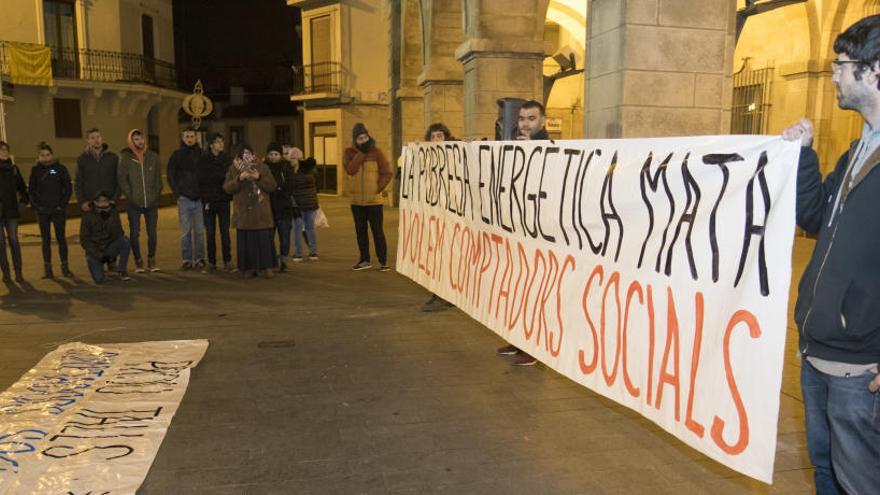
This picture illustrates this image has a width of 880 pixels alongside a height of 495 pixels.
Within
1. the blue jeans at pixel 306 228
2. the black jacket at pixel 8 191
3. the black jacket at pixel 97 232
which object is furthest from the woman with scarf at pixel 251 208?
the black jacket at pixel 8 191

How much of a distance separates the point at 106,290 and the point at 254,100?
3527cm

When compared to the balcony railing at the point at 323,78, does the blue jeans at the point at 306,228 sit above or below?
below

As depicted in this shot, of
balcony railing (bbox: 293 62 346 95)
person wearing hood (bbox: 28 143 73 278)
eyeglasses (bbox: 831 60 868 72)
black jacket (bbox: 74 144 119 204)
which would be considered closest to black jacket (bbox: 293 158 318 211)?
black jacket (bbox: 74 144 119 204)

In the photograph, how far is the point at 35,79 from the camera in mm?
25469

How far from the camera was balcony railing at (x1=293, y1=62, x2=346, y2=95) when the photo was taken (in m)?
28.9

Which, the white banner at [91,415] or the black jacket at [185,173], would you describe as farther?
the black jacket at [185,173]

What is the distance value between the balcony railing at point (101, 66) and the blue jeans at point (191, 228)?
20071mm

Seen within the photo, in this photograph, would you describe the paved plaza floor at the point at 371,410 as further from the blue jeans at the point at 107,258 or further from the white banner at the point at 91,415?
the blue jeans at the point at 107,258

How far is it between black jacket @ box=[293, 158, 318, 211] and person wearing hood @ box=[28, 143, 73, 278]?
3.15m

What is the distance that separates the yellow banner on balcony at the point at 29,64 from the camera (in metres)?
24.9

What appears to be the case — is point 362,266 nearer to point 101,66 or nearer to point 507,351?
point 507,351

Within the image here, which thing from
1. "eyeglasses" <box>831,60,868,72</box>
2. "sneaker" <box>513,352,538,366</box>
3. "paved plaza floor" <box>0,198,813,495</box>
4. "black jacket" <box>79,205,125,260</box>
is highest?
"eyeglasses" <box>831,60,868,72</box>

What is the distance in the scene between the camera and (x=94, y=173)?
30.8ft

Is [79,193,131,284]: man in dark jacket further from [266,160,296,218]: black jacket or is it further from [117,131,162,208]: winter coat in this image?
[266,160,296,218]: black jacket
